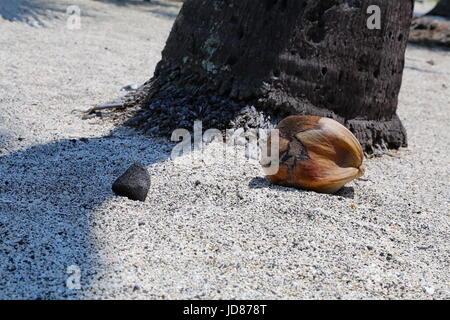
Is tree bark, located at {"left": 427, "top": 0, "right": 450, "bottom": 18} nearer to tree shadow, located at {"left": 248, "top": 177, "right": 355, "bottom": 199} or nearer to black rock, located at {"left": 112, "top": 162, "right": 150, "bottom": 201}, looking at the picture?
tree shadow, located at {"left": 248, "top": 177, "right": 355, "bottom": 199}

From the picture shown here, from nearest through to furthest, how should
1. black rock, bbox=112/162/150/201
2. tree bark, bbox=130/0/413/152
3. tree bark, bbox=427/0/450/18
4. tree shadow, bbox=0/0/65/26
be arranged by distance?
black rock, bbox=112/162/150/201
tree bark, bbox=130/0/413/152
tree shadow, bbox=0/0/65/26
tree bark, bbox=427/0/450/18

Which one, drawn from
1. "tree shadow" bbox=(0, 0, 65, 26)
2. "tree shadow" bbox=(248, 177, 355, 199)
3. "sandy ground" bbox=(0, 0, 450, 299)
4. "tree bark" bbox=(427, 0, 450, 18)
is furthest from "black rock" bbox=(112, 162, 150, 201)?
"tree bark" bbox=(427, 0, 450, 18)

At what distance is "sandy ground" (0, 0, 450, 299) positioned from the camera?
2.28 meters

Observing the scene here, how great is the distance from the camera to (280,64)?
3.66 meters

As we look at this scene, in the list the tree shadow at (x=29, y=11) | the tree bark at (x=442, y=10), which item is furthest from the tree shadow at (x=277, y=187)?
the tree bark at (x=442, y=10)

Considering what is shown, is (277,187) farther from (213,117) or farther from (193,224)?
(213,117)

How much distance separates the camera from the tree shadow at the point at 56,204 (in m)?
2.23

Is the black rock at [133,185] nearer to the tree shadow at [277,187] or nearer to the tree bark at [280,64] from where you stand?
the tree shadow at [277,187]

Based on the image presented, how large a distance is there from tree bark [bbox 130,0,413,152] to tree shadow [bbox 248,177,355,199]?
56cm

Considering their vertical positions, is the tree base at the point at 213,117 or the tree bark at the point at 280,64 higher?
the tree bark at the point at 280,64

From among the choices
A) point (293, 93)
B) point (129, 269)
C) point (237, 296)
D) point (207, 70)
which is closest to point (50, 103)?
point (207, 70)

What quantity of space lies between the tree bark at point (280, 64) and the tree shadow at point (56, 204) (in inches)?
15.5

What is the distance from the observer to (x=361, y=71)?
384cm

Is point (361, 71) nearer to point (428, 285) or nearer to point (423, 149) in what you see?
point (423, 149)
